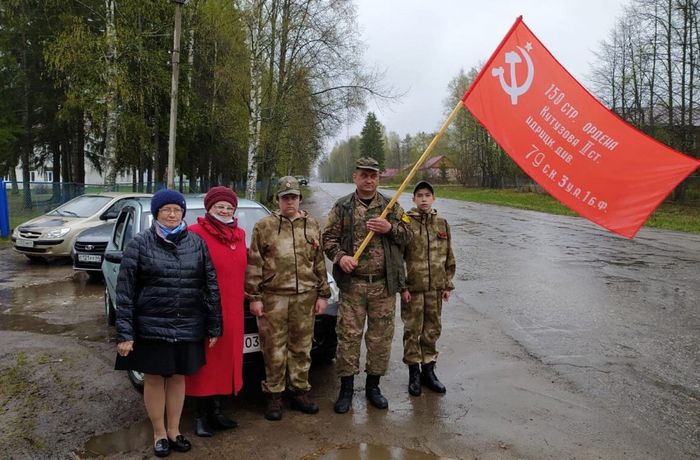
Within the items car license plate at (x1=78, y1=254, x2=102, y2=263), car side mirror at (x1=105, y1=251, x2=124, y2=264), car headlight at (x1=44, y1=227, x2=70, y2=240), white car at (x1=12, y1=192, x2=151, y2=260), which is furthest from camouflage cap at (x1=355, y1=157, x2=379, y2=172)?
car headlight at (x1=44, y1=227, x2=70, y2=240)

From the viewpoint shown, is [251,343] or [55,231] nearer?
[251,343]

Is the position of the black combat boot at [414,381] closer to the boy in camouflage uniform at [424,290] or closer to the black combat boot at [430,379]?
the boy in camouflage uniform at [424,290]

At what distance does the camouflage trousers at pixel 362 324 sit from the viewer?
393 centimetres

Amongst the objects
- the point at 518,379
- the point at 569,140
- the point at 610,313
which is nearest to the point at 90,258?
the point at 518,379

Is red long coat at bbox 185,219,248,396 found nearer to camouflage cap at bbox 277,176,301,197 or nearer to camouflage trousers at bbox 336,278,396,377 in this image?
camouflage cap at bbox 277,176,301,197

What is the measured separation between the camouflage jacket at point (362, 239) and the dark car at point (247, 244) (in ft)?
2.13

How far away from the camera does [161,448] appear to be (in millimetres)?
3193

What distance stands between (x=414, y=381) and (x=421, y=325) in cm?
49

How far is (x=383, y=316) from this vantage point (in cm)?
397

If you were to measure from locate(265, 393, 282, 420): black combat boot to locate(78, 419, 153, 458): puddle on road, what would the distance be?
0.85 metres

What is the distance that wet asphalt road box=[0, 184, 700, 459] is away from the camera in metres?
3.35

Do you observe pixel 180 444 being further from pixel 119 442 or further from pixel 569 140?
pixel 569 140

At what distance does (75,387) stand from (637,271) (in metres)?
9.92

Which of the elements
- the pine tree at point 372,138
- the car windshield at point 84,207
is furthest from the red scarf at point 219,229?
the pine tree at point 372,138
